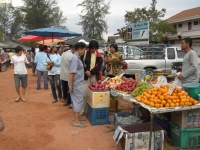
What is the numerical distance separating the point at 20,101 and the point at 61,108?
1.83 m

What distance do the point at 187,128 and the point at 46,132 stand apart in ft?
9.81

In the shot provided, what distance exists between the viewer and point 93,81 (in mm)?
5949

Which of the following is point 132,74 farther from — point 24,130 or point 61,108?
point 24,130

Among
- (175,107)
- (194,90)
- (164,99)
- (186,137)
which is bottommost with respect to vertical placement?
(186,137)

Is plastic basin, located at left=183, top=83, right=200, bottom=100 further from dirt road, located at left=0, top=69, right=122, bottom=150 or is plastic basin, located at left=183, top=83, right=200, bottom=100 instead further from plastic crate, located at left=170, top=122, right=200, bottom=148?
dirt road, located at left=0, top=69, right=122, bottom=150

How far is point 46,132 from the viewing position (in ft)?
16.0

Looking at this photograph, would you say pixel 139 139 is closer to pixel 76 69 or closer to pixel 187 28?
pixel 76 69

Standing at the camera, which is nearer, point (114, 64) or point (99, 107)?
point (99, 107)

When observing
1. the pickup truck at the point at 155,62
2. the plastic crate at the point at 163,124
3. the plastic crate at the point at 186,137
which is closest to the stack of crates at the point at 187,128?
the plastic crate at the point at 186,137

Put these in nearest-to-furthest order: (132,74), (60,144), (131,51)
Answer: (60,144) < (132,74) < (131,51)

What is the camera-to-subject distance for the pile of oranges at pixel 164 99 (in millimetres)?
3761

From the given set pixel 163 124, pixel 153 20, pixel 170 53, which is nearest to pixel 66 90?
pixel 163 124

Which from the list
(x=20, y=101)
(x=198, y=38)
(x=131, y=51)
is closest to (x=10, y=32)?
(x=198, y=38)

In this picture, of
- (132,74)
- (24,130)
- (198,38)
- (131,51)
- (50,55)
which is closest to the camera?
(24,130)
